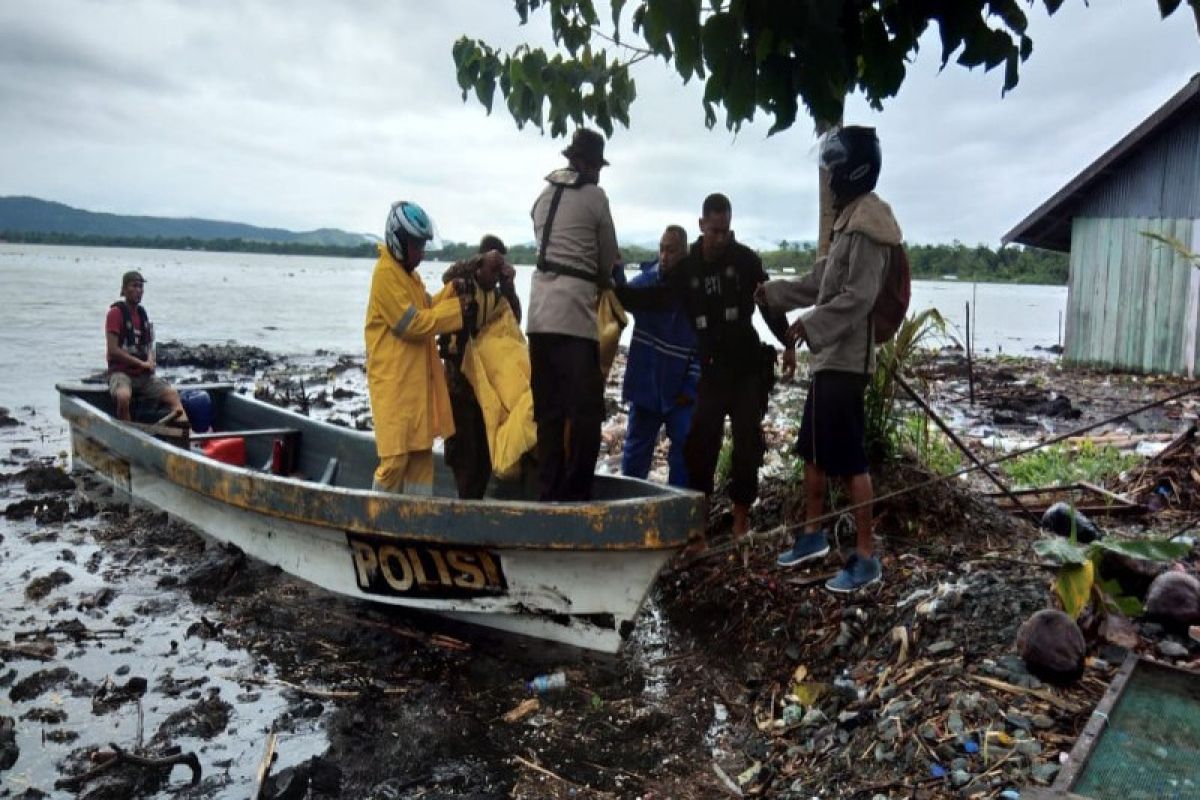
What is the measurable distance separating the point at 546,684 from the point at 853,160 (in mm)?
2889

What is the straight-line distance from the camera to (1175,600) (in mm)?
3799

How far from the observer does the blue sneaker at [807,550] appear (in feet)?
16.7

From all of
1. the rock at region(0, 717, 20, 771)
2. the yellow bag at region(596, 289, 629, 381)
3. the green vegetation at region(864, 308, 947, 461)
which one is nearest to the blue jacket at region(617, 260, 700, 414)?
the yellow bag at region(596, 289, 629, 381)

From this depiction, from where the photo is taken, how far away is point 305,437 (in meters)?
8.10

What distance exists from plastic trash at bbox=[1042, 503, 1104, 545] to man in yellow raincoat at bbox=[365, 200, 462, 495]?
356 centimetres

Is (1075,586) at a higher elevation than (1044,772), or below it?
higher

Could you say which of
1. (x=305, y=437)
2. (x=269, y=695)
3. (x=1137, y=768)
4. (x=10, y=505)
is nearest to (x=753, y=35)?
(x=1137, y=768)

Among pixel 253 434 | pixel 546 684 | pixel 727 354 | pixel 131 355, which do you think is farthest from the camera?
pixel 131 355

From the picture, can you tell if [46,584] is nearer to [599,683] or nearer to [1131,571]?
[599,683]

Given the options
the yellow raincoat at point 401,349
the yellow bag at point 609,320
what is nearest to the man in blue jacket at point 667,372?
the yellow bag at point 609,320

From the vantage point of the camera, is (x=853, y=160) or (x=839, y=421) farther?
(x=839, y=421)

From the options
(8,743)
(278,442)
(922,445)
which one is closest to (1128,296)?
(922,445)

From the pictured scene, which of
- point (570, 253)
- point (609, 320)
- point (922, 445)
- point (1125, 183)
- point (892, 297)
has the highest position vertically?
point (1125, 183)

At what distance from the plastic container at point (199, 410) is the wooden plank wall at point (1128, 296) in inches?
497
